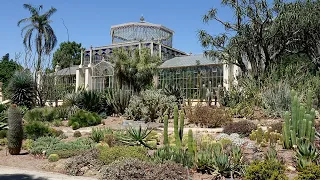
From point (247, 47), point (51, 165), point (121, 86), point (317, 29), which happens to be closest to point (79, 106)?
point (121, 86)

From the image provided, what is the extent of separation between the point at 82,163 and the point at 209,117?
6.99 m

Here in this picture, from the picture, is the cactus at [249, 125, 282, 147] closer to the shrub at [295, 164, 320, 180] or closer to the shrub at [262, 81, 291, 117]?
the shrub at [295, 164, 320, 180]

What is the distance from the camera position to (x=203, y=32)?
22.4 metres

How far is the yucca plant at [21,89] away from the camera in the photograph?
2222cm

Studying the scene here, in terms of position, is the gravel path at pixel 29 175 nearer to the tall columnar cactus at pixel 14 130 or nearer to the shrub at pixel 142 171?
the shrub at pixel 142 171

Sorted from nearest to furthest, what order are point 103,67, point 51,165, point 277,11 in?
point 51,165
point 277,11
point 103,67

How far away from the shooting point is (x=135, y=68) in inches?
904

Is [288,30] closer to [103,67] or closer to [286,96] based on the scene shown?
[286,96]

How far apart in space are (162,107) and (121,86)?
25.0 feet

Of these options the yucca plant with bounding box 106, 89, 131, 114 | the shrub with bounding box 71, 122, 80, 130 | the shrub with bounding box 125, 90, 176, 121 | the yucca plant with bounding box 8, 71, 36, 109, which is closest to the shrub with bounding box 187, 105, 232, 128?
the shrub with bounding box 125, 90, 176, 121

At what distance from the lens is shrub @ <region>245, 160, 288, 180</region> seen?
6157 mm

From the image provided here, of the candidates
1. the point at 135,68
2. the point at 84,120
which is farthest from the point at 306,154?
the point at 135,68

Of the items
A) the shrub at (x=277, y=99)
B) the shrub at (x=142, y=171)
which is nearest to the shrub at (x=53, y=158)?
the shrub at (x=142, y=171)

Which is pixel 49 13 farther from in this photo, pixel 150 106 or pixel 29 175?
pixel 29 175
